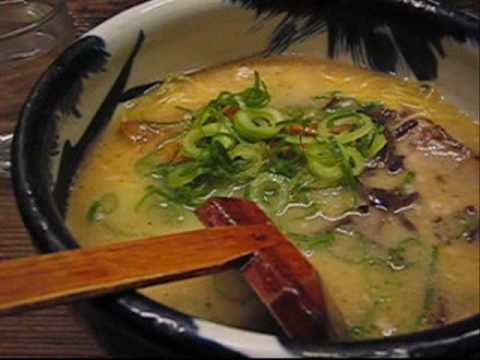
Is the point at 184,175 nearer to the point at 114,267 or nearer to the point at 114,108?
the point at 114,108

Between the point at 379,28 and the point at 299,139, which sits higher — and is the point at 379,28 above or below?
above

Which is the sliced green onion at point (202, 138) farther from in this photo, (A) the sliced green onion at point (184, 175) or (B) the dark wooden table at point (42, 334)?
(B) the dark wooden table at point (42, 334)

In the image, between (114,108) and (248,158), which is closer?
(248,158)

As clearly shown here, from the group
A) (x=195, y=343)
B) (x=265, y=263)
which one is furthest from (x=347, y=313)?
(x=195, y=343)

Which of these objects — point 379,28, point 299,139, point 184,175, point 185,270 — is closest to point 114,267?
point 185,270

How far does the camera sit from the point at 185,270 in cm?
98

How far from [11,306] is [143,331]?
0.14 meters

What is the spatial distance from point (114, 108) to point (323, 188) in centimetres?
38

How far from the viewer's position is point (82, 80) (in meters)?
1.34

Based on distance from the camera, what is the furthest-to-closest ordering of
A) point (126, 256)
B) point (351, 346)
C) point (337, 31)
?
point (337, 31) → point (126, 256) → point (351, 346)

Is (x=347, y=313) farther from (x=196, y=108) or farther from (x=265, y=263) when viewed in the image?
(x=196, y=108)

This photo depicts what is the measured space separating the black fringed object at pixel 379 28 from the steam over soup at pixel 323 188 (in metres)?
0.07

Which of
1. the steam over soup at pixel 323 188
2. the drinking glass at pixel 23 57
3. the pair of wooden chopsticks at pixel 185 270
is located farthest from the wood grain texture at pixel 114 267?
the drinking glass at pixel 23 57

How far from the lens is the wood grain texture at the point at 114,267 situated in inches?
37.1
